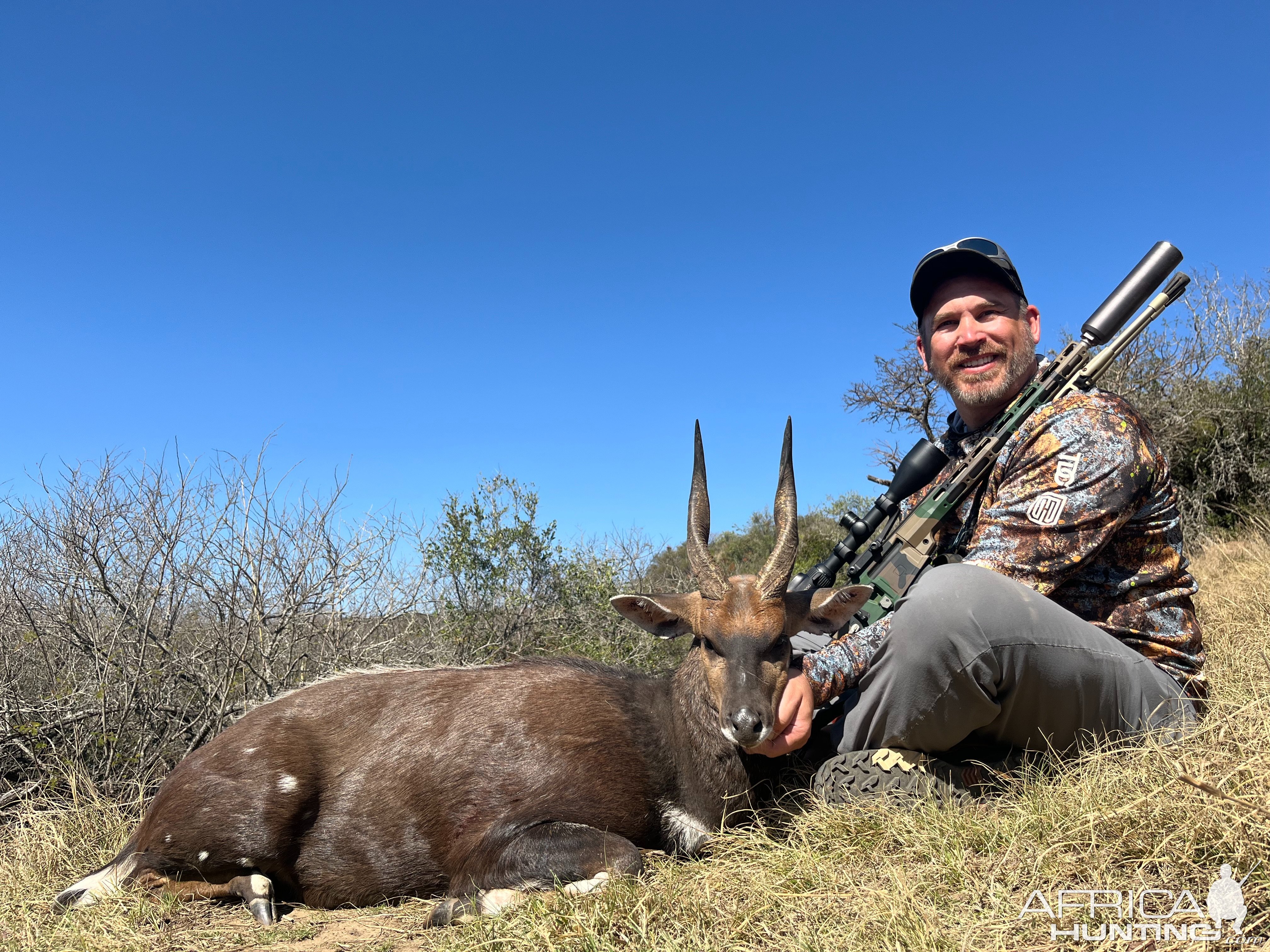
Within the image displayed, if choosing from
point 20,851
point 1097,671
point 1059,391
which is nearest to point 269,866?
point 20,851

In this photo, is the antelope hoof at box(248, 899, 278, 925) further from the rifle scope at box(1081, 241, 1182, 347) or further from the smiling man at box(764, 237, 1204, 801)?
the rifle scope at box(1081, 241, 1182, 347)

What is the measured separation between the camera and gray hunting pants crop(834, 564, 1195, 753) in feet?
12.7

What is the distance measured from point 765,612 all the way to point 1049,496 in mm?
1523

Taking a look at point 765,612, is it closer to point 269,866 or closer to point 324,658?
point 269,866

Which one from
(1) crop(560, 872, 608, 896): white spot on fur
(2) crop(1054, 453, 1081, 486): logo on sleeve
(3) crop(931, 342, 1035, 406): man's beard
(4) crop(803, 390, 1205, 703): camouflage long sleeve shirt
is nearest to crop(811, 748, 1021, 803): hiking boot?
(4) crop(803, 390, 1205, 703): camouflage long sleeve shirt

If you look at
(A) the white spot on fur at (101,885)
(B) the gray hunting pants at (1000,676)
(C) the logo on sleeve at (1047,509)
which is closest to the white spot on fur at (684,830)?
(B) the gray hunting pants at (1000,676)

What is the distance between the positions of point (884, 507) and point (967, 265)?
178cm

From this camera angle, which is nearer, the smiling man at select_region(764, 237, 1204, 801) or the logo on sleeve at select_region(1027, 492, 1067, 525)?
the smiling man at select_region(764, 237, 1204, 801)

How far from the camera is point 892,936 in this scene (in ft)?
8.90

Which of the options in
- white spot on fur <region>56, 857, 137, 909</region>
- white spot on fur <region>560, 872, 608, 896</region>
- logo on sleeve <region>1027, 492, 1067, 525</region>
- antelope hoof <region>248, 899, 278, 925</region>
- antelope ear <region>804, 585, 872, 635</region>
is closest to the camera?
white spot on fur <region>560, 872, 608, 896</region>

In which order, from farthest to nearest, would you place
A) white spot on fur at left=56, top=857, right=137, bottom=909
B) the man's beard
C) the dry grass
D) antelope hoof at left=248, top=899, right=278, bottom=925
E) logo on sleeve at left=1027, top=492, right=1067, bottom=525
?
the man's beard → white spot on fur at left=56, top=857, right=137, bottom=909 → antelope hoof at left=248, top=899, right=278, bottom=925 → logo on sleeve at left=1027, top=492, right=1067, bottom=525 → the dry grass

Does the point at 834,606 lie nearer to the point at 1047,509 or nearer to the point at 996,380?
the point at 1047,509

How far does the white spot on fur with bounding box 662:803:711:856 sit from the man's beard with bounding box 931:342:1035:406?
2.96m

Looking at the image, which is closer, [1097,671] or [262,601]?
[1097,671]
